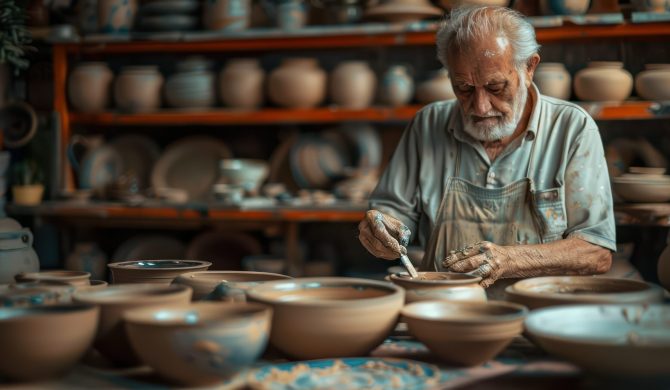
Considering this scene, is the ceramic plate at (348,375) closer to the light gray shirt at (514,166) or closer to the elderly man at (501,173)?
the elderly man at (501,173)

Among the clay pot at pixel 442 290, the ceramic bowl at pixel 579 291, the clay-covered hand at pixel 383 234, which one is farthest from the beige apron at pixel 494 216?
the clay pot at pixel 442 290

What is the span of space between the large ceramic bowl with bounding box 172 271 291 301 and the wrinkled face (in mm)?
1108

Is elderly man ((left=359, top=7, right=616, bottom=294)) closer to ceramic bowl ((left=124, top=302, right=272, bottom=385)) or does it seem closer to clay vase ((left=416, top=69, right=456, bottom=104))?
ceramic bowl ((left=124, top=302, right=272, bottom=385))

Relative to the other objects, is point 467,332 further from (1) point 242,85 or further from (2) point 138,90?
(2) point 138,90

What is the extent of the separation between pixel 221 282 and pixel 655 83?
10.1ft

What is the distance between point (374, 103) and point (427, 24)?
693 millimetres

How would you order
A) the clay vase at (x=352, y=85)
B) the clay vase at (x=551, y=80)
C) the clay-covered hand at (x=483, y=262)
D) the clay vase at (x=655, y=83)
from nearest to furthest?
the clay-covered hand at (x=483, y=262)
the clay vase at (x=655, y=83)
the clay vase at (x=551, y=80)
the clay vase at (x=352, y=85)

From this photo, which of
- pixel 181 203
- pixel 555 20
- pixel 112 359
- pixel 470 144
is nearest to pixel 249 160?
pixel 181 203

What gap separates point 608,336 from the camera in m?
1.36

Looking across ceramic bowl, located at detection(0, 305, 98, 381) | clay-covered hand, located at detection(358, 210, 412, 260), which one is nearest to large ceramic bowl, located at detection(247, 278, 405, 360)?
ceramic bowl, located at detection(0, 305, 98, 381)

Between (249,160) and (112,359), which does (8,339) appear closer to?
(112,359)

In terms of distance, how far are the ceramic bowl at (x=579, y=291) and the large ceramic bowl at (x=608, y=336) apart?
0.07 metres

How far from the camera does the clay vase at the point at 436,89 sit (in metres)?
4.32

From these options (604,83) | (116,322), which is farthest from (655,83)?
(116,322)
